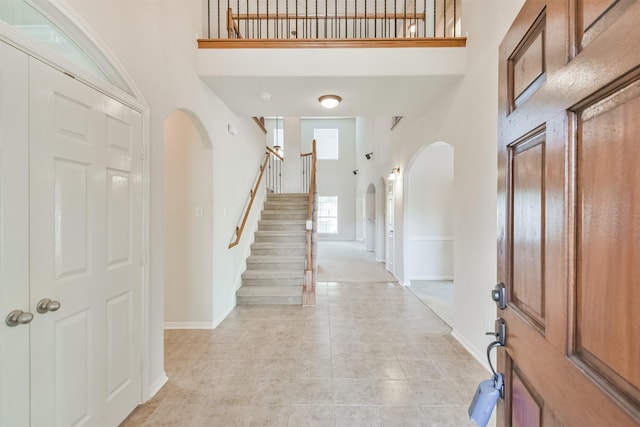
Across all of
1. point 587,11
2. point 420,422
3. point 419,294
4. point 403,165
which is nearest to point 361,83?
point 403,165

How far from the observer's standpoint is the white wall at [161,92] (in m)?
1.88

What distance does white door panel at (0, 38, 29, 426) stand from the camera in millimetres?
1202

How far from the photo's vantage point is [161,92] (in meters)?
2.33

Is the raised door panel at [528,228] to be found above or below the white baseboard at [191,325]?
above

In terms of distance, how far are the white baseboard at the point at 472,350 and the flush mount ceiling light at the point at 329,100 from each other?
2982mm

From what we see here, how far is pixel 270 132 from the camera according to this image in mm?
11672

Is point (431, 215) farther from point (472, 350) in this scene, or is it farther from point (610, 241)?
point (610, 241)

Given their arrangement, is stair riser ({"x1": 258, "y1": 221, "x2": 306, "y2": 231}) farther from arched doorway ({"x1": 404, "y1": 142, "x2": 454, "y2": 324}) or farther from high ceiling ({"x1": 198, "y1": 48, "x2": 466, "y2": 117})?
high ceiling ({"x1": 198, "y1": 48, "x2": 466, "y2": 117})

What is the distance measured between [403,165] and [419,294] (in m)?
2.22

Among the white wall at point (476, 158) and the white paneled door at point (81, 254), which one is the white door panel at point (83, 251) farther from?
the white wall at point (476, 158)

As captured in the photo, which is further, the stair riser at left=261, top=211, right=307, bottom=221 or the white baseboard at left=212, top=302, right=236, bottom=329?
the stair riser at left=261, top=211, right=307, bottom=221

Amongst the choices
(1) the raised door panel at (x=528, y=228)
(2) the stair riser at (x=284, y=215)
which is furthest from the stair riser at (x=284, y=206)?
(1) the raised door panel at (x=528, y=228)

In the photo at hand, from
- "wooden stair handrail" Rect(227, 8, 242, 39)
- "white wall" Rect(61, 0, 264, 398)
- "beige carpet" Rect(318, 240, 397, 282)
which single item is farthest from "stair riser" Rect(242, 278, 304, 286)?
"wooden stair handrail" Rect(227, 8, 242, 39)

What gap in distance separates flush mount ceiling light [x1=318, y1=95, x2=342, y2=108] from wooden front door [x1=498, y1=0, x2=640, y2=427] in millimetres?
2604
